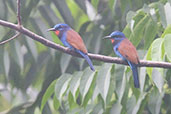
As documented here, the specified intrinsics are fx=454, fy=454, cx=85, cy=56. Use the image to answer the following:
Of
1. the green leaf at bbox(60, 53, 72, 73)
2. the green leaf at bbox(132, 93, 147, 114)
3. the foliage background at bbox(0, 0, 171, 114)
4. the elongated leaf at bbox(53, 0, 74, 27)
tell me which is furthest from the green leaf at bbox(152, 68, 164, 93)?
the elongated leaf at bbox(53, 0, 74, 27)

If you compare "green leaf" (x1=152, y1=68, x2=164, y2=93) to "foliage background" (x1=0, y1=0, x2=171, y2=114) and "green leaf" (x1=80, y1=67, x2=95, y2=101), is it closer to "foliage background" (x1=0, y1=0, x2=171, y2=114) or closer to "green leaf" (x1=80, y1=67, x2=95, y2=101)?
"foliage background" (x1=0, y1=0, x2=171, y2=114)

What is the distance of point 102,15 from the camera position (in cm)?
534

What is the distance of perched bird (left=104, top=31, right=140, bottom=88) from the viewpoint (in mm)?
3172

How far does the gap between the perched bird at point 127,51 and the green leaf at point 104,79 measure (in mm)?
216

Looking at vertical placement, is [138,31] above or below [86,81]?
above

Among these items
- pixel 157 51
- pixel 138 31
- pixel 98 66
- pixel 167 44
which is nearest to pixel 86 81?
pixel 98 66

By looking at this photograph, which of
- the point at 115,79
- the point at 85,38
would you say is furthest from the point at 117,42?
the point at 85,38

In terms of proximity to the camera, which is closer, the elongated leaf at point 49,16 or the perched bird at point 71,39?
the perched bird at point 71,39

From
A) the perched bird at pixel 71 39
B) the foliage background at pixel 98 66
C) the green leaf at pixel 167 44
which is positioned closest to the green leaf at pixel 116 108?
the foliage background at pixel 98 66

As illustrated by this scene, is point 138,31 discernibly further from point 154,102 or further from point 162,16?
point 154,102

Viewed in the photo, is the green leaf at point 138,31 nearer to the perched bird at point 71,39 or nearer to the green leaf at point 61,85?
the perched bird at point 71,39

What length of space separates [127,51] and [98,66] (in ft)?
1.88

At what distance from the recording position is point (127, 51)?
3.29 meters

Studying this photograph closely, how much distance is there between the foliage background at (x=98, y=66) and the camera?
11.6 feet
